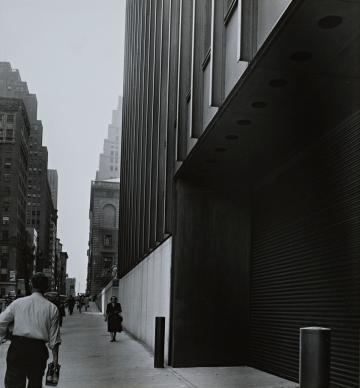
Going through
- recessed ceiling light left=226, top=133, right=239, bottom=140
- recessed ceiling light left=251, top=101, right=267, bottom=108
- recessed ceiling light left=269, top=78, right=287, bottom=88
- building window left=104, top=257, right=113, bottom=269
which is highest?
recessed ceiling light left=269, top=78, right=287, bottom=88

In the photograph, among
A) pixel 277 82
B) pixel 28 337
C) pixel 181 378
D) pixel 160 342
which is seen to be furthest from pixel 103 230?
pixel 28 337

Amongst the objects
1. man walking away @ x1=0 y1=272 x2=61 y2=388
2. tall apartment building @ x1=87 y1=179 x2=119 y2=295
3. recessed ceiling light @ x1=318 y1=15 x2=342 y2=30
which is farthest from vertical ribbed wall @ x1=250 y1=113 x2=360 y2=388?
tall apartment building @ x1=87 y1=179 x2=119 y2=295

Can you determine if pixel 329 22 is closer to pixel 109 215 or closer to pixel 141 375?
pixel 141 375

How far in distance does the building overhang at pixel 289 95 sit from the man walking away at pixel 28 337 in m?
3.78

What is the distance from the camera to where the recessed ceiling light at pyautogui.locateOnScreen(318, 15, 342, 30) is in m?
6.49

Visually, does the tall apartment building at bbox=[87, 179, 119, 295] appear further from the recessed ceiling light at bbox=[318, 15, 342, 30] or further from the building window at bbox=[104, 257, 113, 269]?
the recessed ceiling light at bbox=[318, 15, 342, 30]

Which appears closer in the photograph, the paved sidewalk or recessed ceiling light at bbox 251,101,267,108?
recessed ceiling light at bbox 251,101,267,108

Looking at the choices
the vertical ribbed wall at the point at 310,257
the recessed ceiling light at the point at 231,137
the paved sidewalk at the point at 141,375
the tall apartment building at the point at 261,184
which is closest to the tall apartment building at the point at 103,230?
the paved sidewalk at the point at 141,375

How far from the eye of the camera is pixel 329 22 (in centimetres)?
662

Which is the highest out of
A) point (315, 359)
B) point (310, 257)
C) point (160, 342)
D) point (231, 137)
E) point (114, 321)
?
point (231, 137)

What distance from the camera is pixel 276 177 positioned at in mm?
12977

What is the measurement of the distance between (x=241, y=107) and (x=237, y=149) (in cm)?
245

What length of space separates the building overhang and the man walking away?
3.78m

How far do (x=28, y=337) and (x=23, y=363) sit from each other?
0.24 m
